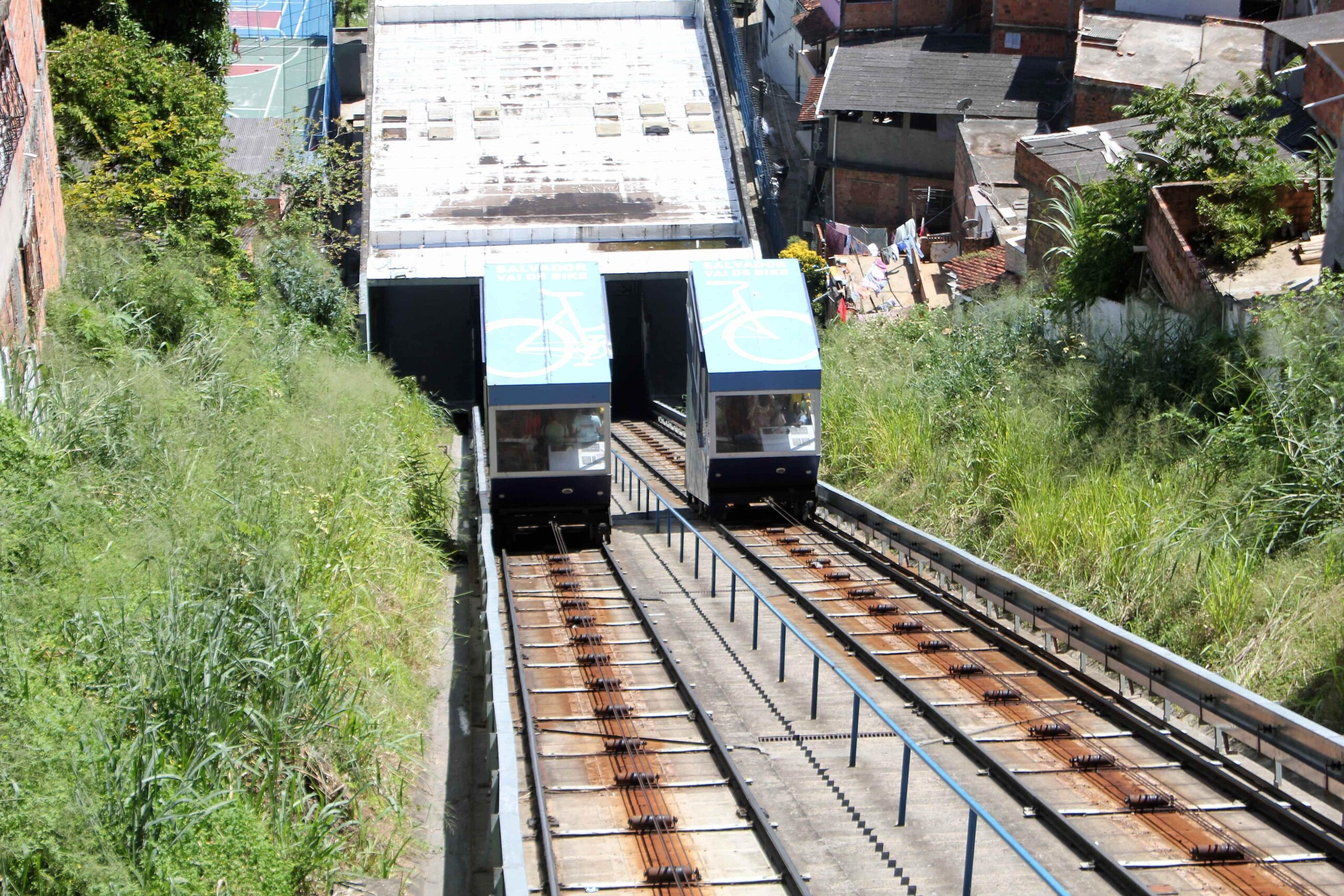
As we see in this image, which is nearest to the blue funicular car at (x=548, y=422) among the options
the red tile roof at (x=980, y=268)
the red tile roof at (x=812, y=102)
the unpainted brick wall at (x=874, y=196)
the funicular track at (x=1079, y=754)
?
the funicular track at (x=1079, y=754)

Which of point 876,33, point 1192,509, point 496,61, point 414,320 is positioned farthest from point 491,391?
point 876,33

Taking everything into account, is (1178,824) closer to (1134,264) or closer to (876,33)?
(1134,264)

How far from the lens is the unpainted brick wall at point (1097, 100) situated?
31766 millimetres

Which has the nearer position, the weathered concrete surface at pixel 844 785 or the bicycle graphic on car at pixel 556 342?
the weathered concrete surface at pixel 844 785

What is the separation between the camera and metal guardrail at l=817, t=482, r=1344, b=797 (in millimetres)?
9062

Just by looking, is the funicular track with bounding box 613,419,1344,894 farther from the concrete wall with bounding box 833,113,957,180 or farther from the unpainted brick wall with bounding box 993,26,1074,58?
the unpainted brick wall with bounding box 993,26,1074,58

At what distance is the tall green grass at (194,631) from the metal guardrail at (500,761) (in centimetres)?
87

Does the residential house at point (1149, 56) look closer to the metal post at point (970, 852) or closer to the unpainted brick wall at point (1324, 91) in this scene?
the unpainted brick wall at point (1324, 91)

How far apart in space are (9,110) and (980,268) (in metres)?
19.5

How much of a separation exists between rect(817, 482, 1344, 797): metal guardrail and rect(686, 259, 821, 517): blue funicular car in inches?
126

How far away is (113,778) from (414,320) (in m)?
28.0

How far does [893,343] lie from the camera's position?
84.1 ft

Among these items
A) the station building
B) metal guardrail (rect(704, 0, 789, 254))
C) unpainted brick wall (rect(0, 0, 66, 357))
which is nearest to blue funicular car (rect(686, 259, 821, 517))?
unpainted brick wall (rect(0, 0, 66, 357))

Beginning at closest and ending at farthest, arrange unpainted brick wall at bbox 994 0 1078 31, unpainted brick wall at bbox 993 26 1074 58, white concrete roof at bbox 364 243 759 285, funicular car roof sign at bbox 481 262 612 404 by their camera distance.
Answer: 1. funicular car roof sign at bbox 481 262 612 404
2. white concrete roof at bbox 364 243 759 285
3. unpainted brick wall at bbox 994 0 1078 31
4. unpainted brick wall at bbox 993 26 1074 58
